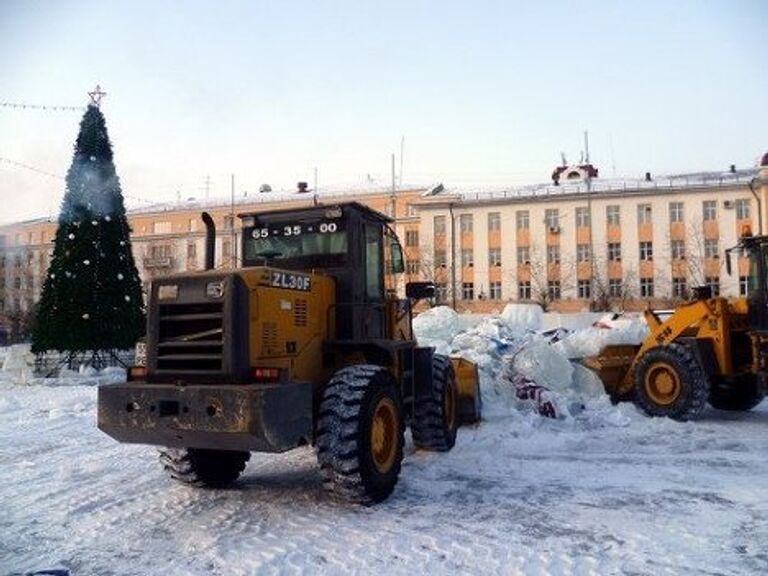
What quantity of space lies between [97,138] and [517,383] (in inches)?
578

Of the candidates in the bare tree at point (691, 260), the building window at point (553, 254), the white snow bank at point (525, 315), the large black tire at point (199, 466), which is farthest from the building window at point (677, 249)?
the large black tire at point (199, 466)

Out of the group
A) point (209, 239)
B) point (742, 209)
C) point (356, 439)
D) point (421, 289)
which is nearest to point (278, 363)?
point (356, 439)

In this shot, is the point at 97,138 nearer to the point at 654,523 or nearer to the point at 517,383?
the point at 517,383

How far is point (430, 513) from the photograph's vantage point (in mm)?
6453

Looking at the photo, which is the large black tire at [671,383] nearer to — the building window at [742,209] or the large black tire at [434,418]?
the large black tire at [434,418]

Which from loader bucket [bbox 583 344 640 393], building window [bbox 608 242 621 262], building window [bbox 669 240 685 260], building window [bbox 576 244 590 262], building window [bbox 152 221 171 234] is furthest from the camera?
building window [bbox 152 221 171 234]

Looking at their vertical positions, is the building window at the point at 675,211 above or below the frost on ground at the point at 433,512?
above

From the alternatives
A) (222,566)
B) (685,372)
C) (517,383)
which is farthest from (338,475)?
(685,372)

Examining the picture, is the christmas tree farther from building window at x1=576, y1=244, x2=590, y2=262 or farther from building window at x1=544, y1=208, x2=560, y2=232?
building window at x1=576, y1=244, x2=590, y2=262

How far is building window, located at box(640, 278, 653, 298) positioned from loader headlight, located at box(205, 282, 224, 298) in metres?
50.7

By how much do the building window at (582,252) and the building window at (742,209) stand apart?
10.3 metres

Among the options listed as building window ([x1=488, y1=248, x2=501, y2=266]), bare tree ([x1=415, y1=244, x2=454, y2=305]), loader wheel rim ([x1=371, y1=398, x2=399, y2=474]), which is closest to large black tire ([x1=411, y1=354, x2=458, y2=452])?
loader wheel rim ([x1=371, y1=398, x2=399, y2=474])

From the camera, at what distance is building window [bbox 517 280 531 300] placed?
55.6 meters

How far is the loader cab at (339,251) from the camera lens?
25.6 feet
